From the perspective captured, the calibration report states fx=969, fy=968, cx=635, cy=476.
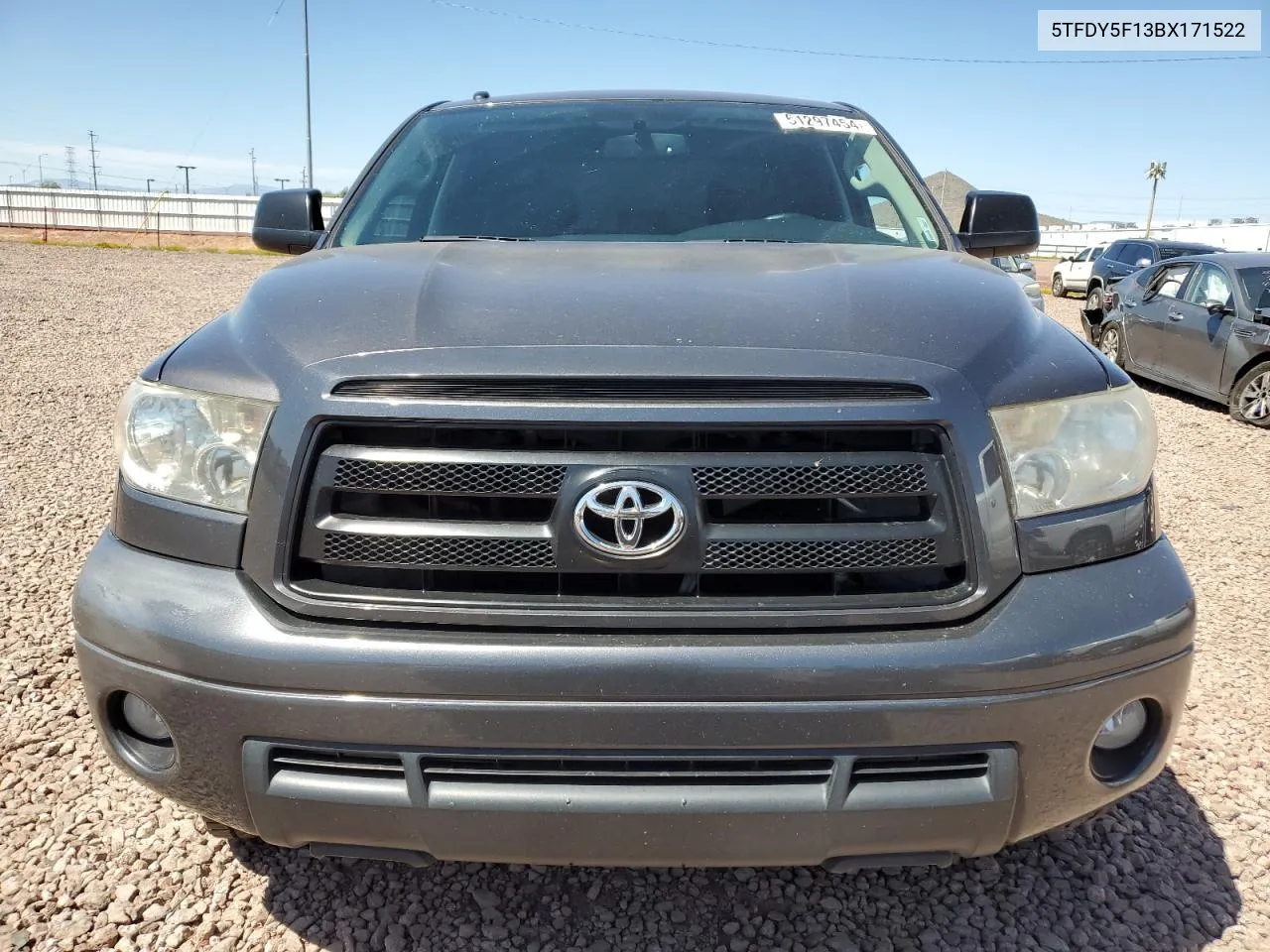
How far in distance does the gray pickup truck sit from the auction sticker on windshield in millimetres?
1696

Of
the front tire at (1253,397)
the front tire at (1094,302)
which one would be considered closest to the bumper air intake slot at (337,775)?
the front tire at (1253,397)

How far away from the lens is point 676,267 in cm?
221

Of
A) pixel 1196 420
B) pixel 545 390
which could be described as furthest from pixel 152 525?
pixel 1196 420

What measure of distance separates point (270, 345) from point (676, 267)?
89 centimetres

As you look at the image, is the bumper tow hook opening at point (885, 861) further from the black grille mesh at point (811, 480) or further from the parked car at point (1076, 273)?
the parked car at point (1076, 273)

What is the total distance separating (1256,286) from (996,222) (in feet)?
24.9

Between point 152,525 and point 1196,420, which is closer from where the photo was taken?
point 152,525

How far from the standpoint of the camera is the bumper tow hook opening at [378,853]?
5.63 feet

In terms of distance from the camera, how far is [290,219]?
3.27m

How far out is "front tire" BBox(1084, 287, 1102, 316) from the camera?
46.3 feet

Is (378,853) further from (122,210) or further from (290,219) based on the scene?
(122,210)

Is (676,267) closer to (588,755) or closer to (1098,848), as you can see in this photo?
(588,755)

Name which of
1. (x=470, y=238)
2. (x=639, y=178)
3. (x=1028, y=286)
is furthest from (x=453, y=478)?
Result: (x=1028, y=286)

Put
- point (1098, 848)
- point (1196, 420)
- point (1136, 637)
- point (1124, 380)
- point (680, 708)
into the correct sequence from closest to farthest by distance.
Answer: point (680, 708) → point (1136, 637) → point (1124, 380) → point (1098, 848) → point (1196, 420)
